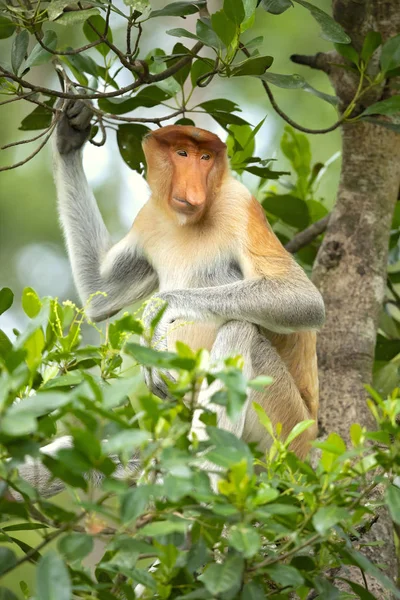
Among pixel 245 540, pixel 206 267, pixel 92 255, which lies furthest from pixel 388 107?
pixel 245 540

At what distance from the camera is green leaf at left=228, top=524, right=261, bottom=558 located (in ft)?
3.90

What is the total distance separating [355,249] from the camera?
3.41 meters

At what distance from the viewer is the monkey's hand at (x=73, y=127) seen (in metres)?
3.30

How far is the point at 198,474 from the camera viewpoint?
126 centimetres

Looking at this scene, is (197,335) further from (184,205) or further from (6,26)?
(6,26)

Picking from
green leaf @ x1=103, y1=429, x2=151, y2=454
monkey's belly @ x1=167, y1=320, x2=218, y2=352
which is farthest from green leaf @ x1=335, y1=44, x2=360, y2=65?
green leaf @ x1=103, y1=429, x2=151, y2=454

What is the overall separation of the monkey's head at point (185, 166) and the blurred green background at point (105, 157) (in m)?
5.37

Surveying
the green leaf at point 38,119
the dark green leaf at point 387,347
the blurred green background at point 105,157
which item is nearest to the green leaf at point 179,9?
the green leaf at point 38,119

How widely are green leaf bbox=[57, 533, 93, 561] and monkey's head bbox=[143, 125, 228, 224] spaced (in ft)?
6.46

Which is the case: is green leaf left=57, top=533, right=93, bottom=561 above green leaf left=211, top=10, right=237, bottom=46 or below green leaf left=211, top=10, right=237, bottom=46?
below

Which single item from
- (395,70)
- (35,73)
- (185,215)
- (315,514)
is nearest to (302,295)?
(185,215)

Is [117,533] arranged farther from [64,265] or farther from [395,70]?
[64,265]

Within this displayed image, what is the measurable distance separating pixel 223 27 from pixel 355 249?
3.87ft

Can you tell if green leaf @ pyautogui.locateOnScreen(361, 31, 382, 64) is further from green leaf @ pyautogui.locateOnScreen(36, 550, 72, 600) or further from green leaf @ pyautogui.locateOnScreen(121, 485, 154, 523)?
green leaf @ pyautogui.locateOnScreen(36, 550, 72, 600)
